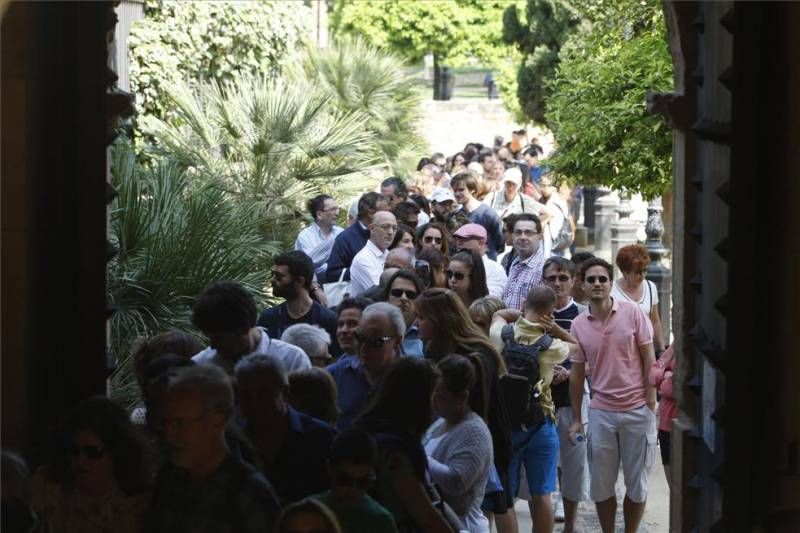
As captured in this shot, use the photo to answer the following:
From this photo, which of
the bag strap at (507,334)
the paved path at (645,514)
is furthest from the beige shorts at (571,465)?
the bag strap at (507,334)

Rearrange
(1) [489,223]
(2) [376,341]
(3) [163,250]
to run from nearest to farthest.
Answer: (2) [376,341], (3) [163,250], (1) [489,223]

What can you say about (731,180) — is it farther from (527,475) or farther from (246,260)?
(246,260)

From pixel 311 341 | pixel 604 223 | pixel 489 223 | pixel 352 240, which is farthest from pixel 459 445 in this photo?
pixel 604 223

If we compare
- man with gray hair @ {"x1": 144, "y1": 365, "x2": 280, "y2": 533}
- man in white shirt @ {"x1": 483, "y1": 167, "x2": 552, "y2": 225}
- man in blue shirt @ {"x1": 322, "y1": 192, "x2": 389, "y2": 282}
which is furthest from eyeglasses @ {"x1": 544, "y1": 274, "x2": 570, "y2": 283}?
man in white shirt @ {"x1": 483, "y1": 167, "x2": 552, "y2": 225}

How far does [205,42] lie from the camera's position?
21.2 metres

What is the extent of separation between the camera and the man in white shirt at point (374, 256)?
451 inches

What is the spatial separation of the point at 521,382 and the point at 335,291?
3.34m

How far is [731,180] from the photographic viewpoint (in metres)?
6.29

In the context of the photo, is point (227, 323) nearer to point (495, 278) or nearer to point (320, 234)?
point (495, 278)

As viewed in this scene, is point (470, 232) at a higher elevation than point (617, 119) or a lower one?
lower

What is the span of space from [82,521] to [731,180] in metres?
2.75

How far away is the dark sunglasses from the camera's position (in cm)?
546

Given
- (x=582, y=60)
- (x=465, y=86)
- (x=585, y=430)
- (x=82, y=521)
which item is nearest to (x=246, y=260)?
(x=585, y=430)

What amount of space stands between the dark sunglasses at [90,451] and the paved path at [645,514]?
5.05 meters
